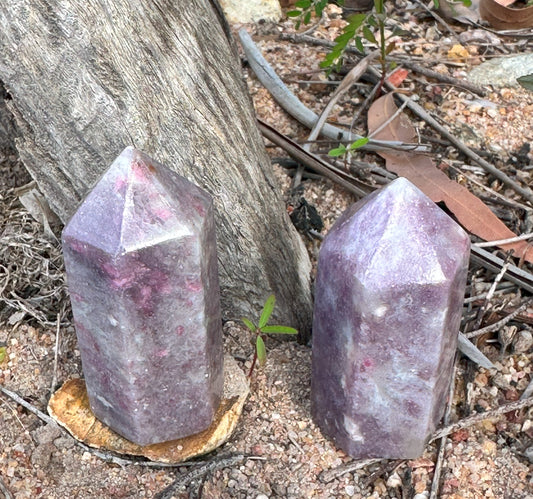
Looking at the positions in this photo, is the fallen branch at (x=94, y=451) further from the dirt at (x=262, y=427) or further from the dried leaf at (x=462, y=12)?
the dried leaf at (x=462, y=12)

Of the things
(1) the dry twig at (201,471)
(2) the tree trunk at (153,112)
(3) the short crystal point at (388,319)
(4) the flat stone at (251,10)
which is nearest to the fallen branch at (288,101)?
(4) the flat stone at (251,10)

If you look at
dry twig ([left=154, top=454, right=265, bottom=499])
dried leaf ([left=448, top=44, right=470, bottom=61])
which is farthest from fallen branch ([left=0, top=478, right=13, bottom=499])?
dried leaf ([left=448, top=44, right=470, bottom=61])

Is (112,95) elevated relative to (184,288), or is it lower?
elevated

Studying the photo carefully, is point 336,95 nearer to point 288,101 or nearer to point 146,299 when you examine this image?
point 288,101

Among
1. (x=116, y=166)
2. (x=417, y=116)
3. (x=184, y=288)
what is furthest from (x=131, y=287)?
(x=417, y=116)

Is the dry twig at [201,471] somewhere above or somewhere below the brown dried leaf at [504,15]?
above

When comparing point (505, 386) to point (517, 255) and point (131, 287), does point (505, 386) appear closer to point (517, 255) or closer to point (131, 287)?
point (517, 255)

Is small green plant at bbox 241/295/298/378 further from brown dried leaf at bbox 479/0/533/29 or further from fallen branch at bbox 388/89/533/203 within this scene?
brown dried leaf at bbox 479/0/533/29
